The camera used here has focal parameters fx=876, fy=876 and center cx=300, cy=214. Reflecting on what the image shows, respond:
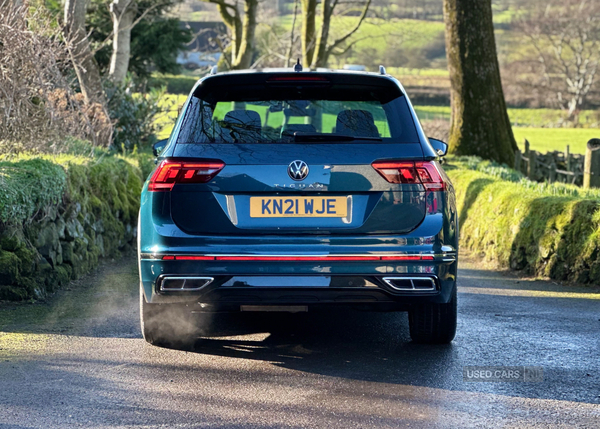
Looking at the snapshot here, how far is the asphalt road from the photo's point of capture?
174 inches

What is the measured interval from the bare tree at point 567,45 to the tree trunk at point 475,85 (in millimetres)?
61829

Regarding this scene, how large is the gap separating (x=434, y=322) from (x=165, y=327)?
180 cm

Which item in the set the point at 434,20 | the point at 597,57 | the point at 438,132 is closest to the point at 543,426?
the point at 438,132

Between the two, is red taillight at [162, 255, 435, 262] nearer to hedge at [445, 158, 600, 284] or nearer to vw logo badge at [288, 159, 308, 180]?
vw logo badge at [288, 159, 308, 180]

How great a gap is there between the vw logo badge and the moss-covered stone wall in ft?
9.84

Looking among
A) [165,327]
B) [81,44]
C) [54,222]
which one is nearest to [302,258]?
[165,327]

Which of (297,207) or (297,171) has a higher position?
(297,171)

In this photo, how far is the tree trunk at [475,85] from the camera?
17891mm

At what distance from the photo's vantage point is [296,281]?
508 centimetres

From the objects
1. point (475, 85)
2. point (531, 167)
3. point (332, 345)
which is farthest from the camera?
point (531, 167)

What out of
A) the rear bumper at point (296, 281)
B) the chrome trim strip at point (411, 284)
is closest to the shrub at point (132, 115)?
the rear bumper at point (296, 281)

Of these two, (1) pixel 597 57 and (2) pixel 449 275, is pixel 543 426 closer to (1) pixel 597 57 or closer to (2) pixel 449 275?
(2) pixel 449 275

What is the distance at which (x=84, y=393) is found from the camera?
480 centimetres

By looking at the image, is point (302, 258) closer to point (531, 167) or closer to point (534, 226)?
point (534, 226)
